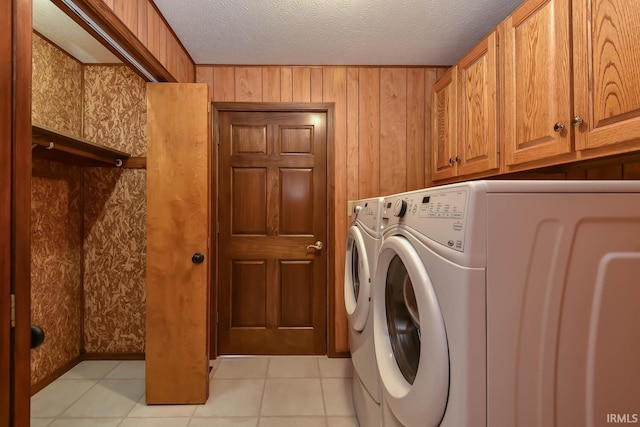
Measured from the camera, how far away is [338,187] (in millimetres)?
2361

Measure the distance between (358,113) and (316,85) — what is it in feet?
1.32

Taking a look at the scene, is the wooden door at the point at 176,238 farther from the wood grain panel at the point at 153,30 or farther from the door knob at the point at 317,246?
the door knob at the point at 317,246

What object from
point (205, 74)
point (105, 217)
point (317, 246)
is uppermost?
point (205, 74)

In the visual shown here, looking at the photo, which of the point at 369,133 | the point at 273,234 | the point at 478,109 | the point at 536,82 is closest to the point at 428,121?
the point at 369,133

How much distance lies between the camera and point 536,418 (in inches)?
25.5

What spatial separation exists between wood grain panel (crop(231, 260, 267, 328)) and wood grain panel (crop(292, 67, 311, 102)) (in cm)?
137

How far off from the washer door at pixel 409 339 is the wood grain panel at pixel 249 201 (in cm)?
141

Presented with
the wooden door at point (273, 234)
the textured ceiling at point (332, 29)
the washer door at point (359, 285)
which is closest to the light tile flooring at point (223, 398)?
the wooden door at point (273, 234)

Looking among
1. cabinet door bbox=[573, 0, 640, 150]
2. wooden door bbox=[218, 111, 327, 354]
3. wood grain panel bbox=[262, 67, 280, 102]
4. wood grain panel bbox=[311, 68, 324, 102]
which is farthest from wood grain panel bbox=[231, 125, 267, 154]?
cabinet door bbox=[573, 0, 640, 150]

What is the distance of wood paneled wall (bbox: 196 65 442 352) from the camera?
A: 2336mm

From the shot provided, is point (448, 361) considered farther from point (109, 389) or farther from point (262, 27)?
point (109, 389)

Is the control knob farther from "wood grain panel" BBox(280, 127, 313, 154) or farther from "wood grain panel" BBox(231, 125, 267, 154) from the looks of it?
"wood grain panel" BBox(231, 125, 267, 154)

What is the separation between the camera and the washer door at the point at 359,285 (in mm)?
1384

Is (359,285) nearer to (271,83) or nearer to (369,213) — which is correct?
(369,213)
